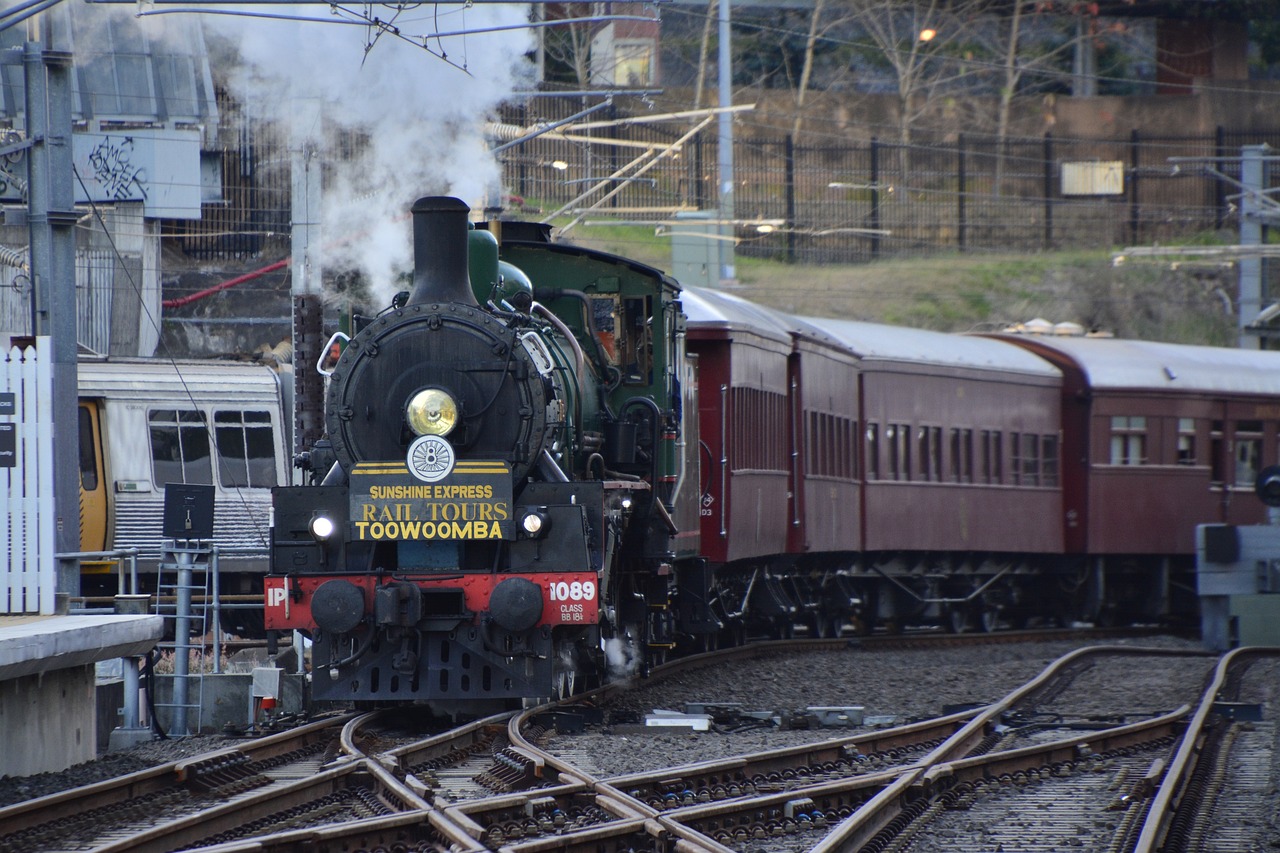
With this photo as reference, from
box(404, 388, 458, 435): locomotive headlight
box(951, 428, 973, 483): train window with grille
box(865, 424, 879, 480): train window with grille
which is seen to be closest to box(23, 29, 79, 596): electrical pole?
box(404, 388, 458, 435): locomotive headlight

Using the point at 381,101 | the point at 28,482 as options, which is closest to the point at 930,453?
the point at 381,101

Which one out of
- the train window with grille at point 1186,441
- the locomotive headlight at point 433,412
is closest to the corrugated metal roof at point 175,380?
the locomotive headlight at point 433,412

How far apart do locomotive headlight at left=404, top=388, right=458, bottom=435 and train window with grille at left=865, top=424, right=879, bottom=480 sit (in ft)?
33.6

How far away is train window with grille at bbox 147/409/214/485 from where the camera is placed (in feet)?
66.3

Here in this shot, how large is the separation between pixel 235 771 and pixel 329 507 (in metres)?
2.34

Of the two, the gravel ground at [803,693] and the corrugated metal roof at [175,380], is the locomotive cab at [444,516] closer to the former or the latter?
the gravel ground at [803,693]

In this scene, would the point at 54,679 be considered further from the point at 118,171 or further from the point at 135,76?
the point at 118,171

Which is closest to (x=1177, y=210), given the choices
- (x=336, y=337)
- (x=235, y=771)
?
(x=336, y=337)

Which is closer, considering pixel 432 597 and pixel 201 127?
pixel 432 597

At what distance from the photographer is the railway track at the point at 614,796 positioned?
7062mm

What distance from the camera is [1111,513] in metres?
23.5

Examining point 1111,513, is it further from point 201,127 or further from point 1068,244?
point 1068,244

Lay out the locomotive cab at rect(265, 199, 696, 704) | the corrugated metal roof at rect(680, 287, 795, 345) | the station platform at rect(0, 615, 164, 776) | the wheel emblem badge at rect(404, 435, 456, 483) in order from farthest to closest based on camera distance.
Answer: the corrugated metal roof at rect(680, 287, 795, 345) < the wheel emblem badge at rect(404, 435, 456, 483) < the locomotive cab at rect(265, 199, 696, 704) < the station platform at rect(0, 615, 164, 776)

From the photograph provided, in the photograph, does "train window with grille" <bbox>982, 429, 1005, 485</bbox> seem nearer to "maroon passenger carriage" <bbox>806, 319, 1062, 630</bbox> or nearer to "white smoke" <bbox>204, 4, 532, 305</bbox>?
"maroon passenger carriage" <bbox>806, 319, 1062, 630</bbox>
